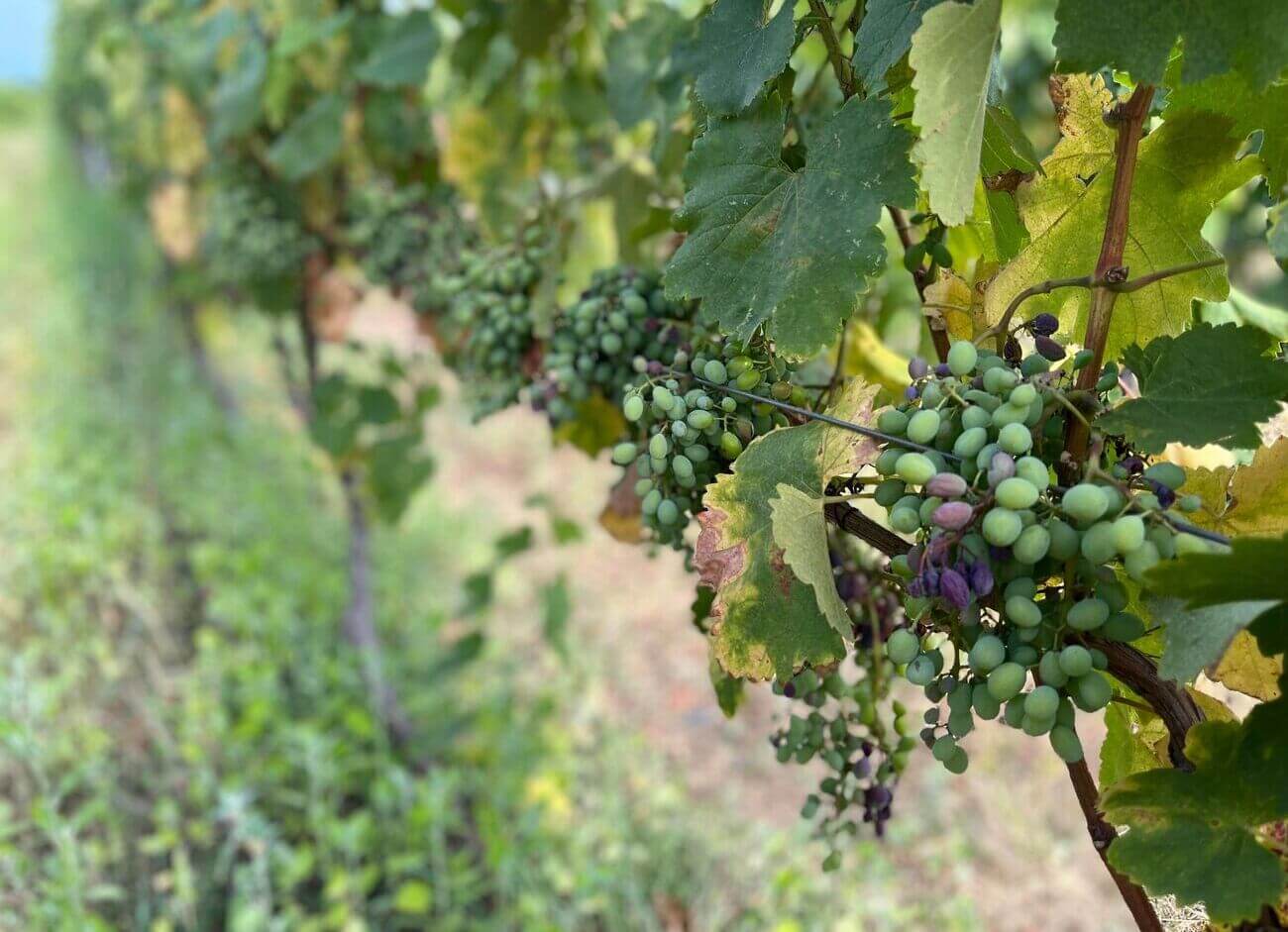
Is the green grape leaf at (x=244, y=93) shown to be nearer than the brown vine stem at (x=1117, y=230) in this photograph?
No

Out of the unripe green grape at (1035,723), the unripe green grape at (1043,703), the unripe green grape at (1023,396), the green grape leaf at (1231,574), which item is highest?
the unripe green grape at (1023,396)

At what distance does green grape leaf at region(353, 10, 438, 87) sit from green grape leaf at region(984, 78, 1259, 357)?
1433 mm

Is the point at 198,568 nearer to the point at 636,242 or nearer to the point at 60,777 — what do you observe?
the point at 60,777

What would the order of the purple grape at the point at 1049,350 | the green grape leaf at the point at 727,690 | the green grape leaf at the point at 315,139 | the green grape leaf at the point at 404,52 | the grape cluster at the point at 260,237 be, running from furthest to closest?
the grape cluster at the point at 260,237
the green grape leaf at the point at 315,139
the green grape leaf at the point at 404,52
the green grape leaf at the point at 727,690
the purple grape at the point at 1049,350

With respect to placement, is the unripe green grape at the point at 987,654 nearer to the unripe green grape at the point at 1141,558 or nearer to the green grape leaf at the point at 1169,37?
the unripe green grape at the point at 1141,558

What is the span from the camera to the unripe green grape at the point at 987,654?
635mm

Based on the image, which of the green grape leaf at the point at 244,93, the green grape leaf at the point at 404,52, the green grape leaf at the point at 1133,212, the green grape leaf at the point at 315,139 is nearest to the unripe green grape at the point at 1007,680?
the green grape leaf at the point at 1133,212

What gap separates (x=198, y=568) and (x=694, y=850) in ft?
7.39

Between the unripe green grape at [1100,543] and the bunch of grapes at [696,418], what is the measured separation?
1.03 feet

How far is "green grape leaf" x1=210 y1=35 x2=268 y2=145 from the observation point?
241cm

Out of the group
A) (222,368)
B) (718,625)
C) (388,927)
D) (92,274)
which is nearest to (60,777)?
(388,927)

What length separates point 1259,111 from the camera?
0.79 meters

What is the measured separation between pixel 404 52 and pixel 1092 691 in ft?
6.15

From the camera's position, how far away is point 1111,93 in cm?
85
